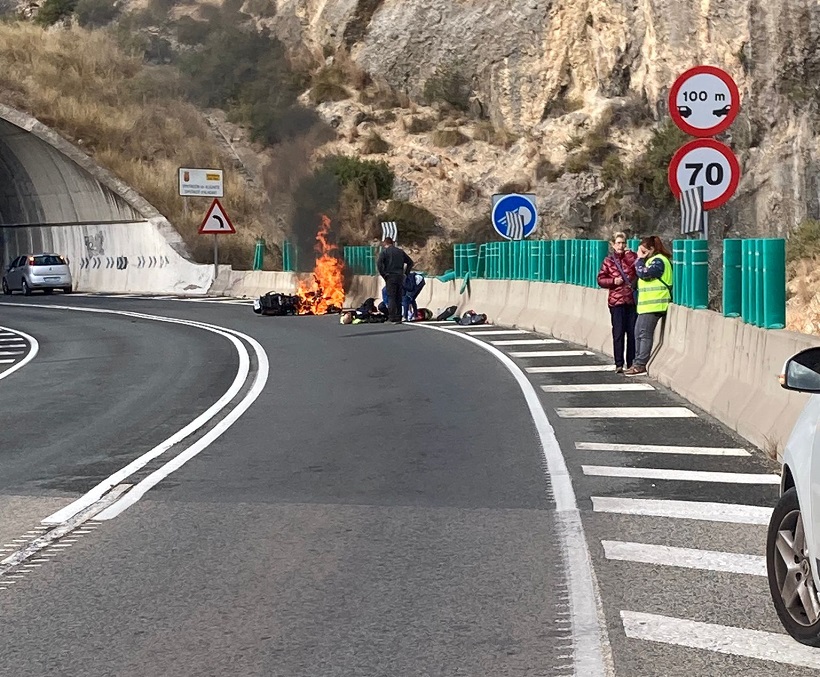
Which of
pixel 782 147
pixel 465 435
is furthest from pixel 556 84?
pixel 465 435

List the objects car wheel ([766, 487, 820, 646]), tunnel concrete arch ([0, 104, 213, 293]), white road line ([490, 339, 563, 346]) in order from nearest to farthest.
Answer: car wheel ([766, 487, 820, 646]), white road line ([490, 339, 563, 346]), tunnel concrete arch ([0, 104, 213, 293])

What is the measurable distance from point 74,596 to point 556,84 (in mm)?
54192

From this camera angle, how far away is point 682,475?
10492 millimetres

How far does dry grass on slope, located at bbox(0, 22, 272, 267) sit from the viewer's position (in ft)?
180

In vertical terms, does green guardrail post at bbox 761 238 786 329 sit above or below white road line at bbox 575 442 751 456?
above

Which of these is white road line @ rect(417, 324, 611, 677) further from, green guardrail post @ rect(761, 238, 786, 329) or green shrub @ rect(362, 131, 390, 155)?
green shrub @ rect(362, 131, 390, 155)

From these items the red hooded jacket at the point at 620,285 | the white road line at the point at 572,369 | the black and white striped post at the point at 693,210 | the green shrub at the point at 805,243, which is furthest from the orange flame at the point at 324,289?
the black and white striped post at the point at 693,210

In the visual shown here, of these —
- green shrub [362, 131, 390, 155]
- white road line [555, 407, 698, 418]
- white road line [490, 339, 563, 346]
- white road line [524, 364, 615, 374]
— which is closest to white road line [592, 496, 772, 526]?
white road line [555, 407, 698, 418]

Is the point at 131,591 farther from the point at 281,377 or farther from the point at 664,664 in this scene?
the point at 281,377

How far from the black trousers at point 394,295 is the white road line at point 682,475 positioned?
60.4ft

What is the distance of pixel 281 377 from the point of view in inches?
722

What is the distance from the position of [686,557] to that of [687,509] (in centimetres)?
149

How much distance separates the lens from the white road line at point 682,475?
33.4 feet

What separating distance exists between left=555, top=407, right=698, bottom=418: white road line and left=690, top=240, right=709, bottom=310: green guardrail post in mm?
2262
